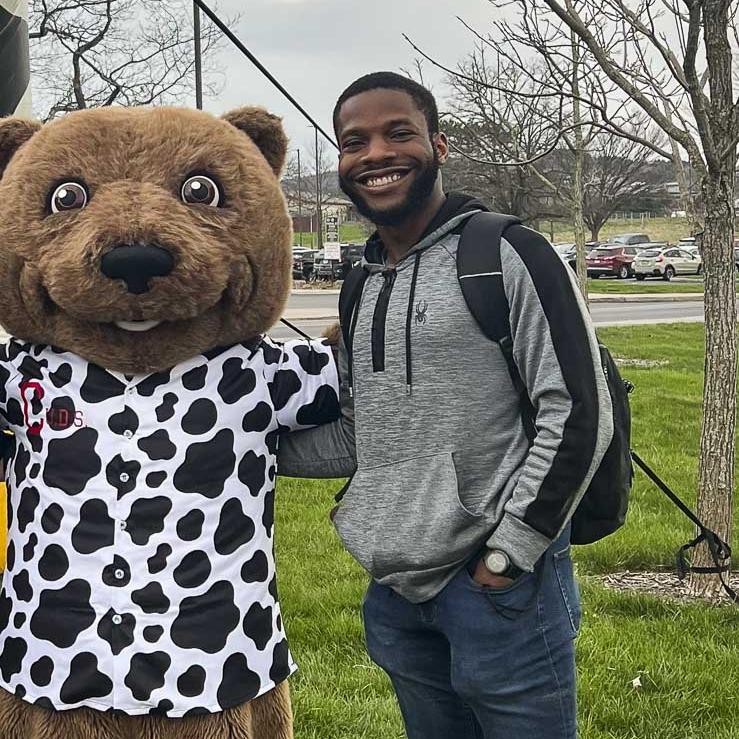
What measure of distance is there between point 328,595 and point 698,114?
261 cm

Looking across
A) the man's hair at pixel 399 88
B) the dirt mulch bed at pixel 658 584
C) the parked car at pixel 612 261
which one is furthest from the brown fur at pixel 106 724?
the parked car at pixel 612 261

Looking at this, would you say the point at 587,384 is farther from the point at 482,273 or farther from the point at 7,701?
the point at 7,701

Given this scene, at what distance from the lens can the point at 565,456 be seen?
6.73ft

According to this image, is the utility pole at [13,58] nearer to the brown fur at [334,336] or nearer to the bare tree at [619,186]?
the brown fur at [334,336]

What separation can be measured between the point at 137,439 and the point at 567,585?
1.03m

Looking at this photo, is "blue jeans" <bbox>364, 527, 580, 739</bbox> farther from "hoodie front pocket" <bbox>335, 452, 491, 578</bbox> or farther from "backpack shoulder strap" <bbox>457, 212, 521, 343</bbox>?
"backpack shoulder strap" <bbox>457, 212, 521, 343</bbox>

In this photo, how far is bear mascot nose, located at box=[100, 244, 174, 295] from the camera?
6.95ft

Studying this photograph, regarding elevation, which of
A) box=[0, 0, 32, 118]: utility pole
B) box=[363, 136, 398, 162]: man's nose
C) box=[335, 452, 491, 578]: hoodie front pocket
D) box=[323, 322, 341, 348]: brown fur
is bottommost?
box=[335, 452, 491, 578]: hoodie front pocket

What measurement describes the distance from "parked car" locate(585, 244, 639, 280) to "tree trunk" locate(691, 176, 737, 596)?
101ft

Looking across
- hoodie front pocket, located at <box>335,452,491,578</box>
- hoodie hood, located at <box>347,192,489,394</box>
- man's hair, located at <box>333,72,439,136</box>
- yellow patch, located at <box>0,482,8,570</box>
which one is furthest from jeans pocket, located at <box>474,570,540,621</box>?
yellow patch, located at <box>0,482,8,570</box>

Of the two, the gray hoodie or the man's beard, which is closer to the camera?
the gray hoodie

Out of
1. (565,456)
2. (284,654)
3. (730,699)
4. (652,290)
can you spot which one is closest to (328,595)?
(730,699)

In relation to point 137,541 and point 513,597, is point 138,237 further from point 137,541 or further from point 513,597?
point 513,597

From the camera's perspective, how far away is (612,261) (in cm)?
3466
